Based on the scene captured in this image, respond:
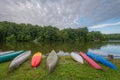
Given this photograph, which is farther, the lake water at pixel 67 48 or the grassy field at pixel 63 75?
the lake water at pixel 67 48

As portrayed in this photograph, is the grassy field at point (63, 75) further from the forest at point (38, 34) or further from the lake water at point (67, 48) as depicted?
the forest at point (38, 34)

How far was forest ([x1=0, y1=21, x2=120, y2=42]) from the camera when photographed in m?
47.2

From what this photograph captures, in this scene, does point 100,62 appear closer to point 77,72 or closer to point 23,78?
point 77,72

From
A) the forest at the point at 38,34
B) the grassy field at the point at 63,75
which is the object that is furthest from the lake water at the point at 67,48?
the forest at the point at 38,34

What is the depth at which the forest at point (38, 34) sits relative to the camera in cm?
4722

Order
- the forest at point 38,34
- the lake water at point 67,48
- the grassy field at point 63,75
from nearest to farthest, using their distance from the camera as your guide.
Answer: the grassy field at point 63,75 < the lake water at point 67,48 < the forest at point 38,34

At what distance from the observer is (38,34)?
170ft

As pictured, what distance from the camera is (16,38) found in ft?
156

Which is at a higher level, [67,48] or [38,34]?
[38,34]

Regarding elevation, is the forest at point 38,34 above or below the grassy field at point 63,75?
above

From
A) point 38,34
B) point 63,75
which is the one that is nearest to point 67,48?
point 63,75

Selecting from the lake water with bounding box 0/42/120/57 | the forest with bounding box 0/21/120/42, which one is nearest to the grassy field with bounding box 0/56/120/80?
the lake water with bounding box 0/42/120/57

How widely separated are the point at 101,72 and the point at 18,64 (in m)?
4.71

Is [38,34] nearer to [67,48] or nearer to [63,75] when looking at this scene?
[67,48]
